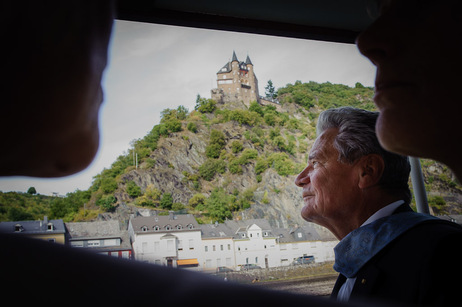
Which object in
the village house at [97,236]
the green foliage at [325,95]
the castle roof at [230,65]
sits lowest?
the village house at [97,236]

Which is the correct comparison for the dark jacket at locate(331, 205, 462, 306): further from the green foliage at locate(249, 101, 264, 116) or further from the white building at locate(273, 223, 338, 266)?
the green foliage at locate(249, 101, 264, 116)

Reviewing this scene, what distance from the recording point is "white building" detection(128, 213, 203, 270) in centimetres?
945

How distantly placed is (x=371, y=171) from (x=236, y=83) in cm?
2274

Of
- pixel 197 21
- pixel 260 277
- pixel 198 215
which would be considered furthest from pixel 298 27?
pixel 198 215

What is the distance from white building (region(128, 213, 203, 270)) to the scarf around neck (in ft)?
28.9

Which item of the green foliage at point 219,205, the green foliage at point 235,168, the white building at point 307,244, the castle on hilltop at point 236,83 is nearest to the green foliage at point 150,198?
the green foliage at point 219,205

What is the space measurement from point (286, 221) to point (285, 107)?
7985 mm

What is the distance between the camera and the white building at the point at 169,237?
9445 mm

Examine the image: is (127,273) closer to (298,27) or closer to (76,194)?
(298,27)

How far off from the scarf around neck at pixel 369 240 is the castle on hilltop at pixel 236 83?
68.9ft

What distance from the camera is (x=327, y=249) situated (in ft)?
32.3

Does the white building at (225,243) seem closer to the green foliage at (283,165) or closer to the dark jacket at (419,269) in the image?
the green foliage at (283,165)

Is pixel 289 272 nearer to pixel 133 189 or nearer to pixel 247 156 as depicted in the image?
pixel 133 189

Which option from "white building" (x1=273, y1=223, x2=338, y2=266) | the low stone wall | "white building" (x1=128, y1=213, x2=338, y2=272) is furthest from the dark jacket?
"white building" (x1=273, y1=223, x2=338, y2=266)
